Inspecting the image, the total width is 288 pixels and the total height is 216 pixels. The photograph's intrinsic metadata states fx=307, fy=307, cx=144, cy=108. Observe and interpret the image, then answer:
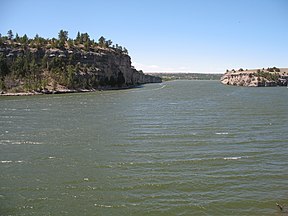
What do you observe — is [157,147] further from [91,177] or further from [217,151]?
[91,177]

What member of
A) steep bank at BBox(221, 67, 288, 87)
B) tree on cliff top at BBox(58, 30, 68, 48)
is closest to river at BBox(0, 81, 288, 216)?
tree on cliff top at BBox(58, 30, 68, 48)

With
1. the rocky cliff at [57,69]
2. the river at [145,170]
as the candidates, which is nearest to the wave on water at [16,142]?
the river at [145,170]

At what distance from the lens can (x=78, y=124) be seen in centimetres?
3031

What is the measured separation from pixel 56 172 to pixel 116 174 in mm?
3127

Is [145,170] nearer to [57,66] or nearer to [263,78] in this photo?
[57,66]

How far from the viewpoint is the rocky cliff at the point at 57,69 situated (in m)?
84.0

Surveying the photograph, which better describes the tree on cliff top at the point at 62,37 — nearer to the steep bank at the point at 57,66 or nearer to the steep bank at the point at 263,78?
the steep bank at the point at 57,66

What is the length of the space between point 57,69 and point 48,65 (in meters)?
3.31

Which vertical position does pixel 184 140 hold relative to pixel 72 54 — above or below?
below

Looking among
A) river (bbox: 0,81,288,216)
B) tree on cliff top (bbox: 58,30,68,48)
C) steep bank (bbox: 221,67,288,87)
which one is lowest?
river (bbox: 0,81,288,216)

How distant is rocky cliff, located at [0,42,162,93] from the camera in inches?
3307

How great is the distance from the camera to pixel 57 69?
93.7 m

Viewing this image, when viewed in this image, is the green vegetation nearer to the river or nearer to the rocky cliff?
the rocky cliff

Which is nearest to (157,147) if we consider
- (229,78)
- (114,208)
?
(114,208)
